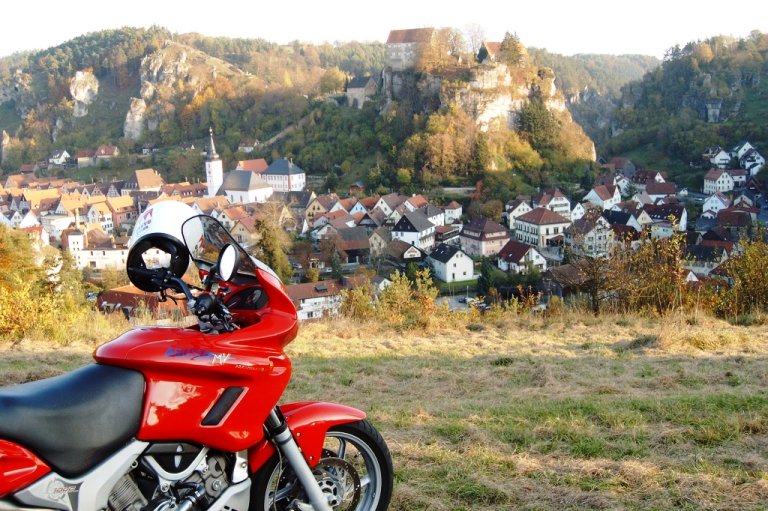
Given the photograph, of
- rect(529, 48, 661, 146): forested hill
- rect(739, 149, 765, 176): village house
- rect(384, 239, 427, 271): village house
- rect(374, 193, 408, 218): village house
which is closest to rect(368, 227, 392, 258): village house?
rect(384, 239, 427, 271): village house

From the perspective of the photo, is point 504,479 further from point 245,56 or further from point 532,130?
point 245,56

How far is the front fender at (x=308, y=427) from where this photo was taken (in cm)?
270

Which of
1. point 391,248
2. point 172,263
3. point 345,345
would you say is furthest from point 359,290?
point 391,248

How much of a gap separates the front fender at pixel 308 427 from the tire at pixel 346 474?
0.04 metres

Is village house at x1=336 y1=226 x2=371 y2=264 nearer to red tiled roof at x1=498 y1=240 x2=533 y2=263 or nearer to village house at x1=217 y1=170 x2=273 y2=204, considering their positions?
red tiled roof at x1=498 y1=240 x2=533 y2=263

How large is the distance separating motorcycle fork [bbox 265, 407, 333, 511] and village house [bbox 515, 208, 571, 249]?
133 ft

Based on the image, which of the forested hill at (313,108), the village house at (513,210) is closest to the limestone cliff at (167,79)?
the forested hill at (313,108)

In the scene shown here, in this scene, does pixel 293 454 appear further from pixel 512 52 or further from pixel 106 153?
pixel 106 153

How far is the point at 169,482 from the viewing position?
2488mm

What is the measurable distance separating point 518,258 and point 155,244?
33972mm

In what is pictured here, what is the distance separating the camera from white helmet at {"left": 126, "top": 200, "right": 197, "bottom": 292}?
2602mm

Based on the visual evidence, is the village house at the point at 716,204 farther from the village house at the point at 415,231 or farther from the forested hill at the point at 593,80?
the forested hill at the point at 593,80

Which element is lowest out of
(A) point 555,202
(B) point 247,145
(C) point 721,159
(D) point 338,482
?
(A) point 555,202

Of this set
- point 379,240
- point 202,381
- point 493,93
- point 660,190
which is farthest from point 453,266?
→ point 202,381
